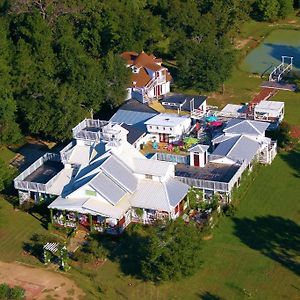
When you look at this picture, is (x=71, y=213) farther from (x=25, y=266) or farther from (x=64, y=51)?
(x=64, y=51)

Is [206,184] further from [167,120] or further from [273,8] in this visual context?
[273,8]

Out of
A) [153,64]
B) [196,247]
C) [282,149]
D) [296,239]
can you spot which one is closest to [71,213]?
[196,247]

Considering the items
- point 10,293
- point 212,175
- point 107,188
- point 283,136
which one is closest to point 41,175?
point 107,188

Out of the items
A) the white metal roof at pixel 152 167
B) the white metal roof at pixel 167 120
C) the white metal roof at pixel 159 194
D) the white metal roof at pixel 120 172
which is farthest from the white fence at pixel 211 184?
the white metal roof at pixel 167 120

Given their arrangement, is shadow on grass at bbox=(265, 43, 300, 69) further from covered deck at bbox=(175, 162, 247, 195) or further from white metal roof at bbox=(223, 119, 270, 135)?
covered deck at bbox=(175, 162, 247, 195)

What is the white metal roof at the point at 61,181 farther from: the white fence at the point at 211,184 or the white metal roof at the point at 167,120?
the white metal roof at the point at 167,120

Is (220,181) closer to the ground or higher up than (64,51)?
closer to the ground
